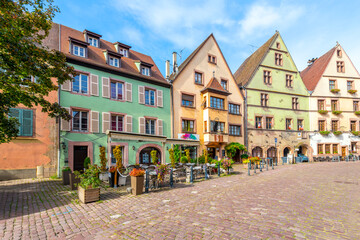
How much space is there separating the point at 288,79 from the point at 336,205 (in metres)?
24.3

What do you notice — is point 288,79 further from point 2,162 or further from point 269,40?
point 2,162

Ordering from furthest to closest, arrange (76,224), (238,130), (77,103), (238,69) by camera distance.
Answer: (238,69)
(238,130)
(77,103)
(76,224)

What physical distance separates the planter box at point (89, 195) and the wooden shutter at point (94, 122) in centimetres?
840

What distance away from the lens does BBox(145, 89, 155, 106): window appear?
18594 mm

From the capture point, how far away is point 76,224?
528 centimetres

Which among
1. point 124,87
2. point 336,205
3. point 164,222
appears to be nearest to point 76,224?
point 164,222

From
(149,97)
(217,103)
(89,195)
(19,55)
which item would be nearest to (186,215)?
(89,195)

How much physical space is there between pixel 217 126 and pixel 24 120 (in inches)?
630

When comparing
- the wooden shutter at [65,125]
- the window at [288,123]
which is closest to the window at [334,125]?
the window at [288,123]

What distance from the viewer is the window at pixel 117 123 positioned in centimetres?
1639

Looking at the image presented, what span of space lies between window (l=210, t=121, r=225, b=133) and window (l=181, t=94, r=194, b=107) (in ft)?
9.56

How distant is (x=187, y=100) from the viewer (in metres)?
20.8

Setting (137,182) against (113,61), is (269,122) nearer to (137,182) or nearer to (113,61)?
(113,61)

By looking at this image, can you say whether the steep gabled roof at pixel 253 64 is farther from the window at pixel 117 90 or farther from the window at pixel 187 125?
the window at pixel 117 90
